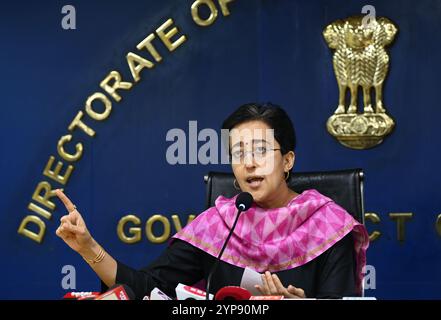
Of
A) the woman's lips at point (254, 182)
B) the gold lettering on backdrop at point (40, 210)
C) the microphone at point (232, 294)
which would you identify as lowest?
the microphone at point (232, 294)

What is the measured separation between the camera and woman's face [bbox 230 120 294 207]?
2383mm

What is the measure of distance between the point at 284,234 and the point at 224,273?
222mm

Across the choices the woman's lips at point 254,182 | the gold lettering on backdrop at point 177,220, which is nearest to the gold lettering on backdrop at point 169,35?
the gold lettering on backdrop at point 177,220

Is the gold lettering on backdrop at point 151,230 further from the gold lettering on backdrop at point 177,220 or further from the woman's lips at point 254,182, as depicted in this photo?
the woman's lips at point 254,182

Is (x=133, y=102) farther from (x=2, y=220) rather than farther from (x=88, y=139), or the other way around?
(x=2, y=220)

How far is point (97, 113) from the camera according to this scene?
3830 mm

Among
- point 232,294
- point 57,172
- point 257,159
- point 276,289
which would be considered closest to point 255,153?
point 257,159

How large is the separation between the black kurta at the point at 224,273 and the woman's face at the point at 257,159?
0.81ft

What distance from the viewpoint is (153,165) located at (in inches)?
151

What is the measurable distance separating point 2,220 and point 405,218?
1930 millimetres

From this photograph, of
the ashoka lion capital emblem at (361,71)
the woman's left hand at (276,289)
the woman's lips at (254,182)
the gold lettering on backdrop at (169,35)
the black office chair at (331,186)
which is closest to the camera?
the woman's left hand at (276,289)

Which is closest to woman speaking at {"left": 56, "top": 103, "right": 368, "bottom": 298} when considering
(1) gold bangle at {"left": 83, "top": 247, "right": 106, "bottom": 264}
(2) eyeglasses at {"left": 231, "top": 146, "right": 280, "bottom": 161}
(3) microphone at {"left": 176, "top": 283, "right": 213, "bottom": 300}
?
(2) eyeglasses at {"left": 231, "top": 146, "right": 280, "bottom": 161}

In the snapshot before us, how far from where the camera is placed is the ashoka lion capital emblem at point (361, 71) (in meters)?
3.68
